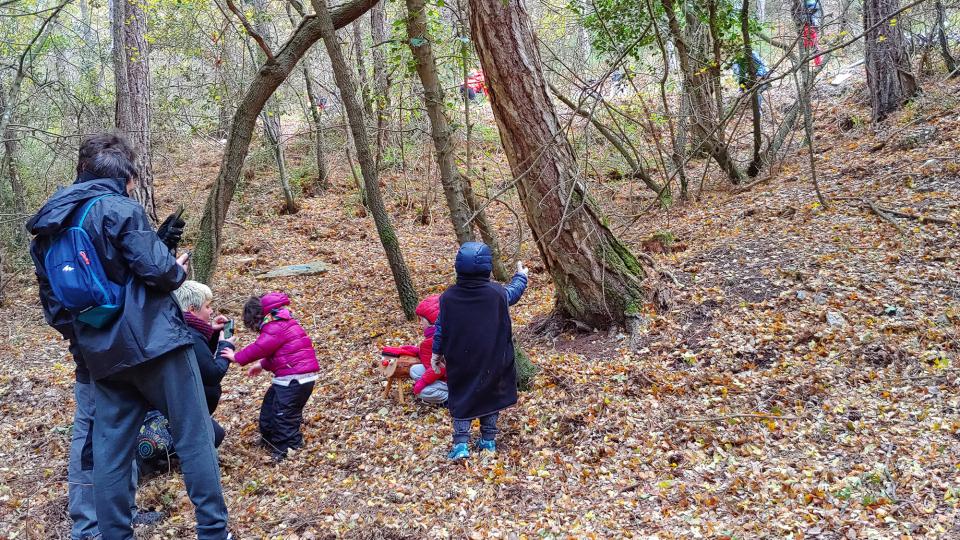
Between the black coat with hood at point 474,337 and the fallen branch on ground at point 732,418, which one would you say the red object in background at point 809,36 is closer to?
the fallen branch on ground at point 732,418

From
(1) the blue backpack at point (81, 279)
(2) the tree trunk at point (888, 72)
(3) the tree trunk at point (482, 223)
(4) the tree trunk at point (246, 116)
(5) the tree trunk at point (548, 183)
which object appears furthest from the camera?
(2) the tree trunk at point (888, 72)

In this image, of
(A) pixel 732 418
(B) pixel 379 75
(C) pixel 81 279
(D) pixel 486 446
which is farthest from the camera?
(B) pixel 379 75

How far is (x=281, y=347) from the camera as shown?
4383 mm

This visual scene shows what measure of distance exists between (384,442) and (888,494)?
300 centimetres

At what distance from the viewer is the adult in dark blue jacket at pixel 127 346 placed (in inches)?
112

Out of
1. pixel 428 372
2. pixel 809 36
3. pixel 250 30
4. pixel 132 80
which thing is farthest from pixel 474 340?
pixel 132 80

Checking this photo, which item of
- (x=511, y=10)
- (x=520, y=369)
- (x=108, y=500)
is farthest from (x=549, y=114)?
(x=108, y=500)

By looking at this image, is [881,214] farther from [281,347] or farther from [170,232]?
[170,232]

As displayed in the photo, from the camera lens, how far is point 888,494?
9.94 feet

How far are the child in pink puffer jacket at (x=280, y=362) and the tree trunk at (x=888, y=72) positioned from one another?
8362mm

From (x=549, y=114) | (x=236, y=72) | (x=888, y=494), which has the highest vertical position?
(x=236, y=72)

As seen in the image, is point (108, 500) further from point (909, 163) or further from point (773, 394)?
point (909, 163)

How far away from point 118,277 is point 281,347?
1.60 metres

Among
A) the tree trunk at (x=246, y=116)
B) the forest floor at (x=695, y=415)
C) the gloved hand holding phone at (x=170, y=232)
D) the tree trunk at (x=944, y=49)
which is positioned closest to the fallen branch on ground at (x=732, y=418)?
the forest floor at (x=695, y=415)
